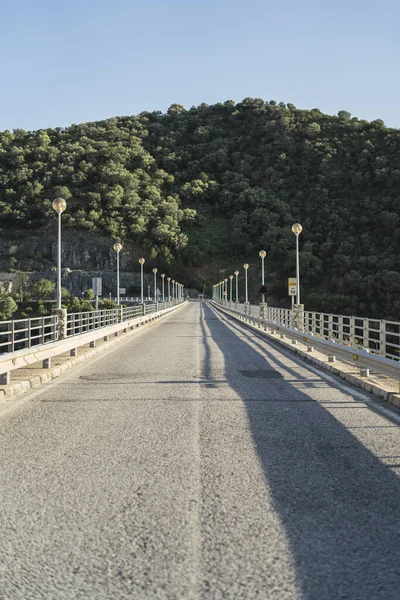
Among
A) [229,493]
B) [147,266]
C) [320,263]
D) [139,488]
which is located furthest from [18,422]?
[147,266]

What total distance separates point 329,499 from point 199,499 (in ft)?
3.29

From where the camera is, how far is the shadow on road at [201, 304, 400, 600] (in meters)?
3.09

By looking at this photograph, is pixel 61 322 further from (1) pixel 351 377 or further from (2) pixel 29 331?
(1) pixel 351 377

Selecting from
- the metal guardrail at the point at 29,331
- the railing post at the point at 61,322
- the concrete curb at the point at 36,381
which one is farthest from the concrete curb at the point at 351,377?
the railing post at the point at 61,322

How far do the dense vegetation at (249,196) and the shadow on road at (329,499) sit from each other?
122 meters

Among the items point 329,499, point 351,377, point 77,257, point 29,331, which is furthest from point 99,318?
point 77,257

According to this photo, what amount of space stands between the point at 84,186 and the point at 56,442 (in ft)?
636

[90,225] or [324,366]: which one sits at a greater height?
[90,225]

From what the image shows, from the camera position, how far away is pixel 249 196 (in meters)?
177

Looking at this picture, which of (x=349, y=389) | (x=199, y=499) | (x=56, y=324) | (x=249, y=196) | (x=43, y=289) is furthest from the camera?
(x=249, y=196)

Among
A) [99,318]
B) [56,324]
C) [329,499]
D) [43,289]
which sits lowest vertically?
[329,499]

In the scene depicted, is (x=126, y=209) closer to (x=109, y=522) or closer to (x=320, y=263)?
(x=320, y=263)

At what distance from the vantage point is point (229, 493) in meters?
4.47

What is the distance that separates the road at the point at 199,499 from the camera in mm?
3064
